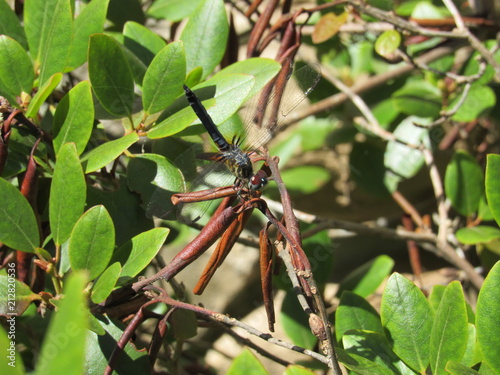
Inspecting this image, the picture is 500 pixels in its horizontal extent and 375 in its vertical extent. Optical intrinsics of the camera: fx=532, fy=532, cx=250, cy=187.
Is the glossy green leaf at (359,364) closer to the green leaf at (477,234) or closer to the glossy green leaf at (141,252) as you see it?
the glossy green leaf at (141,252)

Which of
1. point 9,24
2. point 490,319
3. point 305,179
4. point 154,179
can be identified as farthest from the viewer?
point 305,179

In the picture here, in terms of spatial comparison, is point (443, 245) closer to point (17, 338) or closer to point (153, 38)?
point (153, 38)

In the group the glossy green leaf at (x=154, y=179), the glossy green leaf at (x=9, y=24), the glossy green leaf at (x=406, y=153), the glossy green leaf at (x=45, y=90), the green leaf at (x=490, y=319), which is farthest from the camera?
the glossy green leaf at (x=406, y=153)

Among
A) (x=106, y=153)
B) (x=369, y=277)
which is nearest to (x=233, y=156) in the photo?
(x=106, y=153)

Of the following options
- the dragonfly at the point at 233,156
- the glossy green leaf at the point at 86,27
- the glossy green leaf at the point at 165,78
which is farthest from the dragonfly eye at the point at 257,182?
the glossy green leaf at the point at 86,27

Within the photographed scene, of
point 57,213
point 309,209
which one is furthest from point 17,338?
point 309,209

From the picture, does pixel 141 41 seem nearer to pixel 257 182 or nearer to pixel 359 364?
pixel 257 182

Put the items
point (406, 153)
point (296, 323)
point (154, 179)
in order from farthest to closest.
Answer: point (406, 153) < point (296, 323) < point (154, 179)
